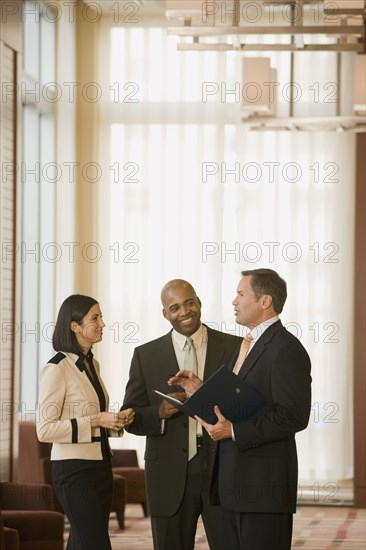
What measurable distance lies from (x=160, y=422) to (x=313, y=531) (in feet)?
14.0

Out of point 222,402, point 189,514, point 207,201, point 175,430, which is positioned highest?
point 207,201

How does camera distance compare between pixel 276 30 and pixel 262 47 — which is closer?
pixel 276 30

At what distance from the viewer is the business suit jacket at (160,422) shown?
4.55 m

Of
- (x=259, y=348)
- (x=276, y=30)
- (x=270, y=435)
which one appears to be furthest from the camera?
(x=276, y=30)

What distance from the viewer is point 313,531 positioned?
8.44 metres

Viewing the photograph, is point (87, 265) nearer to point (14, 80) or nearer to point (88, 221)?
point (88, 221)

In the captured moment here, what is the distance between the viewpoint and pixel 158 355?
15.8 ft

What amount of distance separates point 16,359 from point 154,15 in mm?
4509

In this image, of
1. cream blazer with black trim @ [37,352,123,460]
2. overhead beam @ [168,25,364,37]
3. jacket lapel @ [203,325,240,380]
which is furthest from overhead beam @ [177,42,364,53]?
cream blazer with black trim @ [37,352,123,460]

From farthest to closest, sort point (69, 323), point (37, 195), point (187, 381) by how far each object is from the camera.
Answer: point (37, 195), point (69, 323), point (187, 381)

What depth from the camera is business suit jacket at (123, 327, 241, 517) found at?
14.9 feet

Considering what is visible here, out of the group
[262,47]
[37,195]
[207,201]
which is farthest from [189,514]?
[207,201]

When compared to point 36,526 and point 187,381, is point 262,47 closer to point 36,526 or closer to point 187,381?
point 187,381

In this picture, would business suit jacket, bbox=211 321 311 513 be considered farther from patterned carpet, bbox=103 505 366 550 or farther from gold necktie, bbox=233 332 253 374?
patterned carpet, bbox=103 505 366 550
